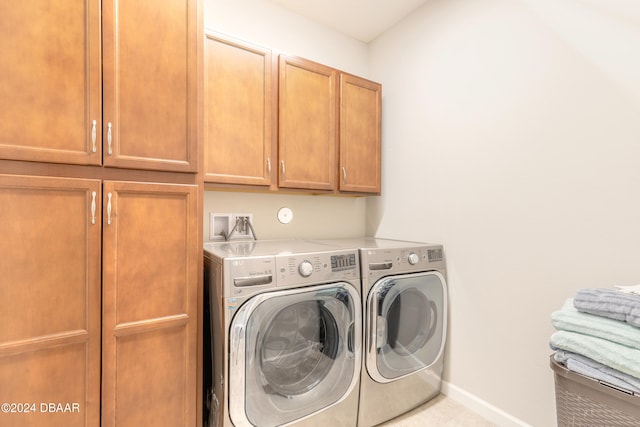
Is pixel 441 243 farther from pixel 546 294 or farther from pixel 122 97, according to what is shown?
pixel 122 97

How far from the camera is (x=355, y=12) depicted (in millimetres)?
2270

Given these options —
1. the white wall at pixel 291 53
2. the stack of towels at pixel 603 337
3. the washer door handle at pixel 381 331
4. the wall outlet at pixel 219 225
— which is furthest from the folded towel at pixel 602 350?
the wall outlet at pixel 219 225

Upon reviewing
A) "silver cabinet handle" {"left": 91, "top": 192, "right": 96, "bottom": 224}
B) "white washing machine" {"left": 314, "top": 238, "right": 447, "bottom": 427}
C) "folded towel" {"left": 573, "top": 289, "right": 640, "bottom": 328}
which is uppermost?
"silver cabinet handle" {"left": 91, "top": 192, "right": 96, "bottom": 224}

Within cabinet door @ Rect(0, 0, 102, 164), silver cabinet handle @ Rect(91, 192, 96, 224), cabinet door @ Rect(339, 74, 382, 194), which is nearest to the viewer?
cabinet door @ Rect(0, 0, 102, 164)

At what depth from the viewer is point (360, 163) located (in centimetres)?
228

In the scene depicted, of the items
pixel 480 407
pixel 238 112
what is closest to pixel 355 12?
pixel 238 112

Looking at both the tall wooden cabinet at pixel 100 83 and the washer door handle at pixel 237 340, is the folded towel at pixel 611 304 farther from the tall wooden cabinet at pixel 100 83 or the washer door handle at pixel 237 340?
the tall wooden cabinet at pixel 100 83

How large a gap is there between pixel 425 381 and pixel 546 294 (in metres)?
0.88

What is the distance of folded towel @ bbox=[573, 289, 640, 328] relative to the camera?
929 mm

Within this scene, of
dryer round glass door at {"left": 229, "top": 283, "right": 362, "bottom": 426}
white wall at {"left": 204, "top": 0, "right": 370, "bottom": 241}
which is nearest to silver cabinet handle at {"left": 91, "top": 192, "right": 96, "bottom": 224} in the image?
dryer round glass door at {"left": 229, "top": 283, "right": 362, "bottom": 426}

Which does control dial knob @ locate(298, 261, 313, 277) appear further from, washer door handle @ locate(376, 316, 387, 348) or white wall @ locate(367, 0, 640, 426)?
white wall @ locate(367, 0, 640, 426)

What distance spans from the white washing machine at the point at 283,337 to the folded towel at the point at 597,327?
858mm

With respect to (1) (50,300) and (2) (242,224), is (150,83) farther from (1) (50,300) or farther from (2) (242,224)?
(2) (242,224)

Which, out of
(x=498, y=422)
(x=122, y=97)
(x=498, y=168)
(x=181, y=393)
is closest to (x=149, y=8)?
(x=122, y=97)
